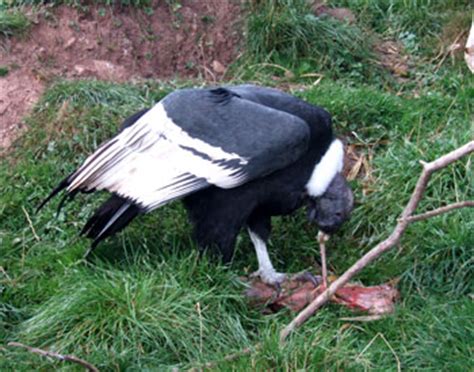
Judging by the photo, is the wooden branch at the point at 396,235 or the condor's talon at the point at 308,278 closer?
the wooden branch at the point at 396,235

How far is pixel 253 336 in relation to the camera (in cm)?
436

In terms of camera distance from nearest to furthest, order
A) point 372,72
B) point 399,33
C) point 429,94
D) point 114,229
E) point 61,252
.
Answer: point 114,229 < point 61,252 < point 429,94 < point 372,72 < point 399,33

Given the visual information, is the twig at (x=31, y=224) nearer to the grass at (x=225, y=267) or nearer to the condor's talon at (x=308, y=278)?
the grass at (x=225, y=267)

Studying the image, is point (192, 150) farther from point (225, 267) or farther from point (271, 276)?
point (271, 276)

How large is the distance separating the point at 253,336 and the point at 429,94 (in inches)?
102

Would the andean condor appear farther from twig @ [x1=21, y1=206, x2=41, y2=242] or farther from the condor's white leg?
twig @ [x1=21, y1=206, x2=41, y2=242]

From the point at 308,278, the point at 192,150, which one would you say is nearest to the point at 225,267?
the point at 308,278

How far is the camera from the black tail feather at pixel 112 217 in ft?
15.1

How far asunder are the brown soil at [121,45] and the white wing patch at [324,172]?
2016 mm

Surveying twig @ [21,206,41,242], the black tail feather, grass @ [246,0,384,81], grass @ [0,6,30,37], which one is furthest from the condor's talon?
grass @ [0,6,30,37]

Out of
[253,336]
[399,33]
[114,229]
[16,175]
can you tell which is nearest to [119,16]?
[16,175]

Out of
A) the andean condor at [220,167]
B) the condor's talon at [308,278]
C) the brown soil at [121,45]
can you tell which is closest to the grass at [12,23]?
the brown soil at [121,45]

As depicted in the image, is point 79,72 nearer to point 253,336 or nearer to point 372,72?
point 372,72

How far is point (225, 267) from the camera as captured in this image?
4.60m
